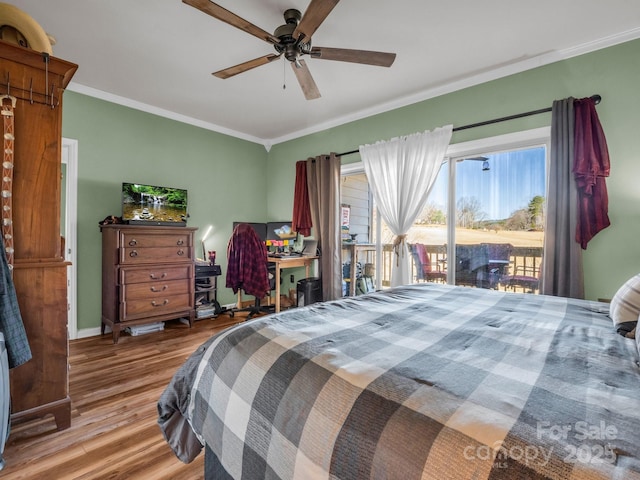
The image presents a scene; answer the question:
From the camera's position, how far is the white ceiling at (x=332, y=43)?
81.2 inches

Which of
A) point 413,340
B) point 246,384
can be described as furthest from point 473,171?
point 246,384

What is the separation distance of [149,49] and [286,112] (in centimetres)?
162

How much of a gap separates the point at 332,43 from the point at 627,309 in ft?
8.22

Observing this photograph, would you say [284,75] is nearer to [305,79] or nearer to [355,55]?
[305,79]

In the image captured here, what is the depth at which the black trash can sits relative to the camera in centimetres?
397

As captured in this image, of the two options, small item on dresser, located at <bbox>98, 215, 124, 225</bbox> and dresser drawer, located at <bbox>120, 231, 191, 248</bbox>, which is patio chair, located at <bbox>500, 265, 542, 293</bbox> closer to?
dresser drawer, located at <bbox>120, 231, 191, 248</bbox>

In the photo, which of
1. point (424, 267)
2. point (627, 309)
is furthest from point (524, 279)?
point (627, 309)

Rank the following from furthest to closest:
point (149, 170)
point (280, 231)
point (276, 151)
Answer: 1. point (276, 151)
2. point (280, 231)
3. point (149, 170)

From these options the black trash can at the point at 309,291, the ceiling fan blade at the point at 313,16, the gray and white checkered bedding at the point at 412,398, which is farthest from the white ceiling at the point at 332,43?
the black trash can at the point at 309,291

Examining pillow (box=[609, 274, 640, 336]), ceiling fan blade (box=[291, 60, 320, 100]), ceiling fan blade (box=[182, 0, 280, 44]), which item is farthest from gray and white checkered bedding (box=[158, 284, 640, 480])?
ceiling fan blade (box=[291, 60, 320, 100])

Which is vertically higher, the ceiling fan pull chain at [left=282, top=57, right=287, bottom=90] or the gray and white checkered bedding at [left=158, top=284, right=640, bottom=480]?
the ceiling fan pull chain at [left=282, top=57, right=287, bottom=90]

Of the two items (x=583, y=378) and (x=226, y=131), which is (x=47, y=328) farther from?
(x=226, y=131)

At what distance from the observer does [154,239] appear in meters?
3.27

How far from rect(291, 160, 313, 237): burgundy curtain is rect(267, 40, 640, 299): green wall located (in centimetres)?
188
